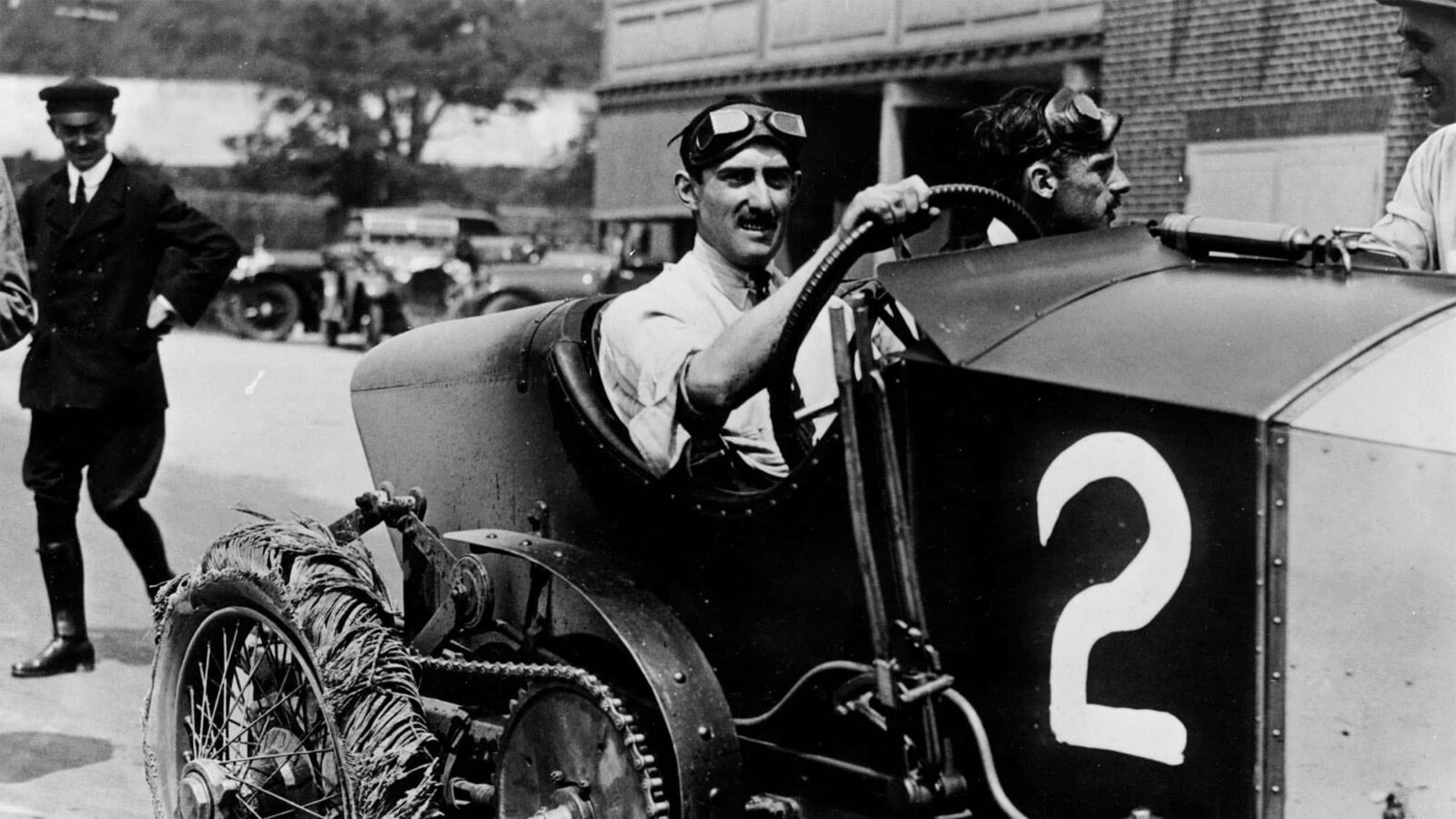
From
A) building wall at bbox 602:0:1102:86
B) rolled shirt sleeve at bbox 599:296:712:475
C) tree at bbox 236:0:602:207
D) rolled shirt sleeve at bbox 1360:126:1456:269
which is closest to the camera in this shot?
rolled shirt sleeve at bbox 599:296:712:475

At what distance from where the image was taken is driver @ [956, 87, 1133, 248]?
13.9ft

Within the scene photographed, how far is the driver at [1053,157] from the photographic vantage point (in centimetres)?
425

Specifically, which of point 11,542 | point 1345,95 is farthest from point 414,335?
point 1345,95

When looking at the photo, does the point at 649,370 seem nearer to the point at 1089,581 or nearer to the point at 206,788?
the point at 1089,581

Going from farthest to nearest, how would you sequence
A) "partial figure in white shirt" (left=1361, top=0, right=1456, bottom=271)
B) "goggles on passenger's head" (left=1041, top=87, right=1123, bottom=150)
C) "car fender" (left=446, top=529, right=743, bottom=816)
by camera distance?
"goggles on passenger's head" (left=1041, top=87, right=1123, bottom=150) < "partial figure in white shirt" (left=1361, top=0, right=1456, bottom=271) < "car fender" (left=446, top=529, right=743, bottom=816)

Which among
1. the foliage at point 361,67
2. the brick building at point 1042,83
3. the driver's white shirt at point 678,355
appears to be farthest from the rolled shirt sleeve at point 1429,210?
the foliage at point 361,67

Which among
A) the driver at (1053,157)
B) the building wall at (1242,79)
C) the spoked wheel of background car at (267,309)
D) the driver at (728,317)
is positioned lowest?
the spoked wheel of background car at (267,309)

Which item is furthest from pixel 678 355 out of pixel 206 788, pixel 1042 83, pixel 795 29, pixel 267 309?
pixel 267 309

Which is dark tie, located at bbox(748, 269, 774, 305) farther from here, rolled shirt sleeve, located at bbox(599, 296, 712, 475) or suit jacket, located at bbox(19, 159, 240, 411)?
suit jacket, located at bbox(19, 159, 240, 411)

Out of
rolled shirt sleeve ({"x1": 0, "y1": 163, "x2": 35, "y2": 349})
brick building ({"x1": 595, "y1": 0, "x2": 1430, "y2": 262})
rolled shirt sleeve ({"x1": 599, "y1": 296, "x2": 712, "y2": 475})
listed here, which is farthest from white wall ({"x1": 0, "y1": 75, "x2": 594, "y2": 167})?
rolled shirt sleeve ({"x1": 599, "y1": 296, "x2": 712, "y2": 475})

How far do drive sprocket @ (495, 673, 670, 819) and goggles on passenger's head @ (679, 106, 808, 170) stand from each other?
43.0 inches

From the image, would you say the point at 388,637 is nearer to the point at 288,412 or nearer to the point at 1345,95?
the point at 288,412

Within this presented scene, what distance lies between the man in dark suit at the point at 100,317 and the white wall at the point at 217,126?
3242cm

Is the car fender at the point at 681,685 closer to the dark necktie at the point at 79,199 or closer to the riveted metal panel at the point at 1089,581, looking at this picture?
the riveted metal panel at the point at 1089,581
